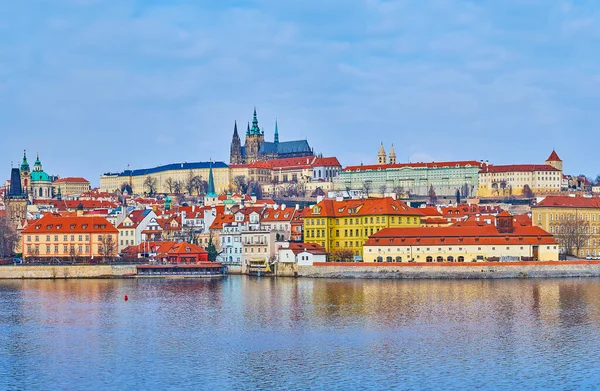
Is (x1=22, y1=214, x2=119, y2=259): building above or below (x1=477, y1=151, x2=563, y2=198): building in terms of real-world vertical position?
below

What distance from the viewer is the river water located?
104 ft

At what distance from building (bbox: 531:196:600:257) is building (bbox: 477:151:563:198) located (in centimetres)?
9461

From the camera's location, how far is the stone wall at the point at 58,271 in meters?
71.4

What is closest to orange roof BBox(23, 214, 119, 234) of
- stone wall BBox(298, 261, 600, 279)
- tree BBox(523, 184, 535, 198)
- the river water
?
the river water

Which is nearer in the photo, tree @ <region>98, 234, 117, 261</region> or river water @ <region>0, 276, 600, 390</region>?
river water @ <region>0, 276, 600, 390</region>

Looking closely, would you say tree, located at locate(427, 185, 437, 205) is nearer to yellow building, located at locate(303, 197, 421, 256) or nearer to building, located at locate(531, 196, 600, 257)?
building, located at locate(531, 196, 600, 257)

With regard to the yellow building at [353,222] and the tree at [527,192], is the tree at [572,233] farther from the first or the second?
the tree at [527,192]

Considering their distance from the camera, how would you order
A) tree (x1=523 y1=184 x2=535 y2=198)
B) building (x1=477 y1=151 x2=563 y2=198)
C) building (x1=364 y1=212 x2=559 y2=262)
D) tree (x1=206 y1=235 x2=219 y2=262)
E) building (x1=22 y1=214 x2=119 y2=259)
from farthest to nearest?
building (x1=477 y1=151 x2=563 y2=198), tree (x1=523 y1=184 x2=535 y2=198), building (x1=22 y1=214 x2=119 y2=259), tree (x1=206 y1=235 x2=219 y2=262), building (x1=364 y1=212 x2=559 y2=262)

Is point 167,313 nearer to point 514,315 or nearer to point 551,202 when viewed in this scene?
point 514,315

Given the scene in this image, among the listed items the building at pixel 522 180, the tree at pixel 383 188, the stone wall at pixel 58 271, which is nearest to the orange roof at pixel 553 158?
the building at pixel 522 180

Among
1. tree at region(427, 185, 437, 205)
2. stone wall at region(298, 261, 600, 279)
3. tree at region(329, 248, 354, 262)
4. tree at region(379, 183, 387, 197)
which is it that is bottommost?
stone wall at region(298, 261, 600, 279)

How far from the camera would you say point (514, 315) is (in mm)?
44375

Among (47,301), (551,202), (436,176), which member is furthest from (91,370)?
(436,176)

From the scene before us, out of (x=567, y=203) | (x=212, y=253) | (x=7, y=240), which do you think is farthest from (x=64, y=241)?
(x=567, y=203)
